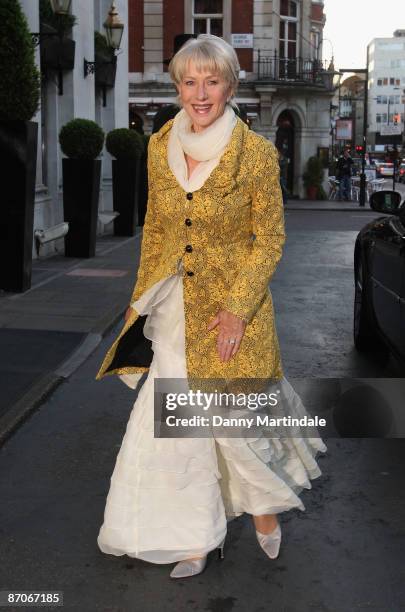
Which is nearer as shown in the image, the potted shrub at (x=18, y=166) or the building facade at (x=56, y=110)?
the potted shrub at (x=18, y=166)

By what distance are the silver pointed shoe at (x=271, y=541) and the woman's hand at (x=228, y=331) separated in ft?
2.60

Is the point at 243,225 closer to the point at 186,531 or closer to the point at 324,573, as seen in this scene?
the point at 186,531

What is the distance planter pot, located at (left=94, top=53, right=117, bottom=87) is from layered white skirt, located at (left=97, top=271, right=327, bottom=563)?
16.3 meters

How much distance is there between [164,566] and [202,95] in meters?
1.87

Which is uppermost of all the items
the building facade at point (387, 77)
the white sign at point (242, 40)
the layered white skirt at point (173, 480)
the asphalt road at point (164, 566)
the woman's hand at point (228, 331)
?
the building facade at point (387, 77)

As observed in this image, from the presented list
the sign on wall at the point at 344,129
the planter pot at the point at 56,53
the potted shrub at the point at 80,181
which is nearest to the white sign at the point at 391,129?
the sign on wall at the point at 344,129

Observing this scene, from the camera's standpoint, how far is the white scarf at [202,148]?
3.56 m

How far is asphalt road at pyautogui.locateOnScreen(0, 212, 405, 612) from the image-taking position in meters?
3.59

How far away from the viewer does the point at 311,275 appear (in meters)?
13.5

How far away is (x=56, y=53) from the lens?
16.0 metres

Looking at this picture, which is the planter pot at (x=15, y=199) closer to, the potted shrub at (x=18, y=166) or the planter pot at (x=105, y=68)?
the potted shrub at (x=18, y=166)

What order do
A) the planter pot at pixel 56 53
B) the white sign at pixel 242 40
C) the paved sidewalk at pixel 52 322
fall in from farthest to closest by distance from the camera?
the white sign at pixel 242 40, the planter pot at pixel 56 53, the paved sidewalk at pixel 52 322

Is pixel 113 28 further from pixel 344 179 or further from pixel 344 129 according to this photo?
pixel 344 129

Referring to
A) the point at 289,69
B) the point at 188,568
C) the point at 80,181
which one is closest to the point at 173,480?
the point at 188,568
